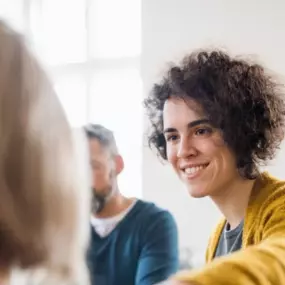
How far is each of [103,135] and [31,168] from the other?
1.50 ft

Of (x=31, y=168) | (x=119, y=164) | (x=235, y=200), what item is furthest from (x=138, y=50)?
(x=31, y=168)

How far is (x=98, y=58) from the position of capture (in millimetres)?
1021

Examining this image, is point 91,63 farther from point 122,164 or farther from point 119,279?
point 119,279

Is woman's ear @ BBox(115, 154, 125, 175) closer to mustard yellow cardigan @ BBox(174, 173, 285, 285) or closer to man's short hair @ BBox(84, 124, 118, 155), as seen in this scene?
man's short hair @ BBox(84, 124, 118, 155)

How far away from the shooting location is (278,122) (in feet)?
2.91

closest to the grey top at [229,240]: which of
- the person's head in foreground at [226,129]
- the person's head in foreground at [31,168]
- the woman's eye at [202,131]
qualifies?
the person's head in foreground at [226,129]

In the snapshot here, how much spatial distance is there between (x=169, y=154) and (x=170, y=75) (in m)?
0.13

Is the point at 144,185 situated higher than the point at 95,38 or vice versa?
the point at 95,38

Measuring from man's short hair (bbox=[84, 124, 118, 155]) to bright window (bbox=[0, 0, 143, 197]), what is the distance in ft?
0.03

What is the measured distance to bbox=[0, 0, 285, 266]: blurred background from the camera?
0.92 metres

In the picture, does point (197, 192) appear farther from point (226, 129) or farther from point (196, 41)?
point (196, 41)

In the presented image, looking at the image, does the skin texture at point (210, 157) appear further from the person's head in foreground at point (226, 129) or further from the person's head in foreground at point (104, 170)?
the person's head in foreground at point (104, 170)

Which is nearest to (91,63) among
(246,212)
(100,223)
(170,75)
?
(170,75)

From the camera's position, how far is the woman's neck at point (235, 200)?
86cm
